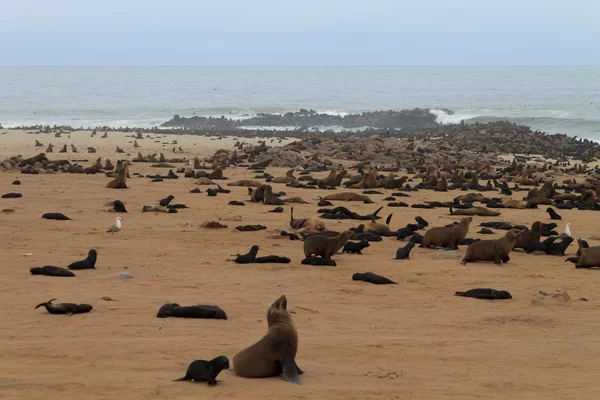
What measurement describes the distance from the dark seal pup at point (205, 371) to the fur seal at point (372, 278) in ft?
15.1

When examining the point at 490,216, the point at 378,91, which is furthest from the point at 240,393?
the point at 378,91

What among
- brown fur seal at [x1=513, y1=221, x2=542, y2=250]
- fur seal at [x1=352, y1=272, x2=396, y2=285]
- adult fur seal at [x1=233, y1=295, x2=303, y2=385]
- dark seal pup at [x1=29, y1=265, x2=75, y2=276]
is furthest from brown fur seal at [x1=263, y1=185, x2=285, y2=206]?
adult fur seal at [x1=233, y1=295, x2=303, y2=385]

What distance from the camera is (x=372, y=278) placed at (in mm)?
9844

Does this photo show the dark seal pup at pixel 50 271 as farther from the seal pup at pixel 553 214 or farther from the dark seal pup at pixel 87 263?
the seal pup at pixel 553 214

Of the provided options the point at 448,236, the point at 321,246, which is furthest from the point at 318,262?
the point at 448,236

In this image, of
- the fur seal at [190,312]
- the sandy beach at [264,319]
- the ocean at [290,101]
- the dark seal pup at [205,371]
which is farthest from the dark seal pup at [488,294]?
the ocean at [290,101]

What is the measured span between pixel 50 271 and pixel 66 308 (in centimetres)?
204

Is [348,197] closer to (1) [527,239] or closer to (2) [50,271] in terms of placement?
(1) [527,239]

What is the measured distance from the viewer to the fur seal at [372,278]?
9805mm

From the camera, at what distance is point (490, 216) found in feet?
55.8

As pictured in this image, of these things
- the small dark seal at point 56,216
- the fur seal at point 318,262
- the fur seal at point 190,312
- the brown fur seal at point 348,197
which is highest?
the fur seal at point 190,312

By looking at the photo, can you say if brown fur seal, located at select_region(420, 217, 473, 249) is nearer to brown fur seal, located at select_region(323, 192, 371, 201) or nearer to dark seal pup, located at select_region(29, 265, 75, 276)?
dark seal pup, located at select_region(29, 265, 75, 276)

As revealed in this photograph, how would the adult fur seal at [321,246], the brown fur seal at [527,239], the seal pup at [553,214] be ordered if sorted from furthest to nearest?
the seal pup at [553,214], the brown fur seal at [527,239], the adult fur seal at [321,246]

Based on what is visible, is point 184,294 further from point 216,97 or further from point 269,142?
point 216,97
